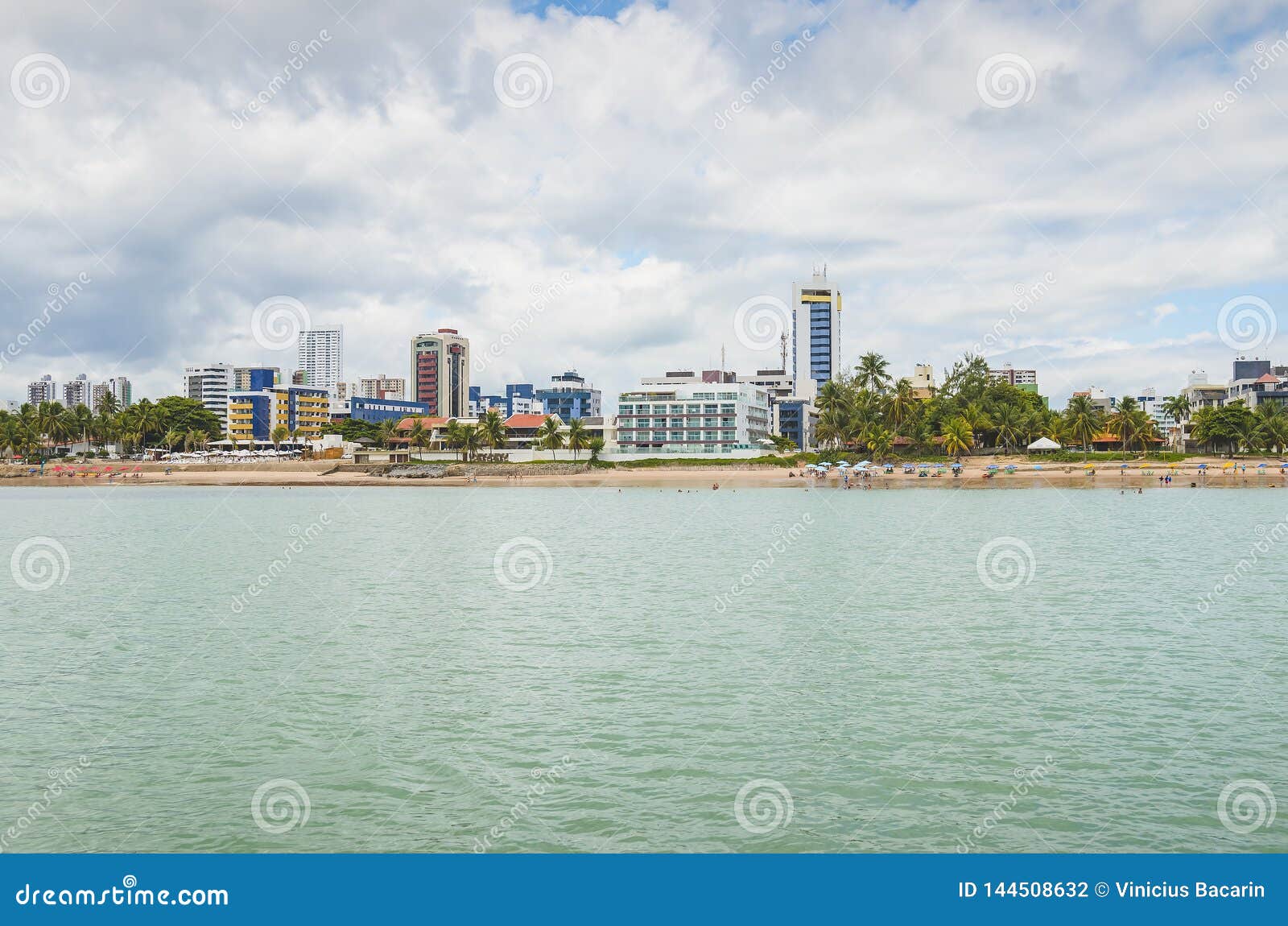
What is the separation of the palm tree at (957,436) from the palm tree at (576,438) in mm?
46551

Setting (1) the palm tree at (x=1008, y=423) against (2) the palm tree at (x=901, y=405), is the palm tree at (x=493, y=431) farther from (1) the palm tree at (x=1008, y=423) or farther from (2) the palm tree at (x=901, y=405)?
(1) the palm tree at (x=1008, y=423)

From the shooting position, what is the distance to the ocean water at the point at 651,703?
12.4 meters

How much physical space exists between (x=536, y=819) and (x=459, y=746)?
11.5 ft

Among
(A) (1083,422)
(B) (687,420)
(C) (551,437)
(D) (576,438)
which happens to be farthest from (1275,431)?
(C) (551,437)

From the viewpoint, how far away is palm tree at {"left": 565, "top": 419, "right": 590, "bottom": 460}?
129 metres

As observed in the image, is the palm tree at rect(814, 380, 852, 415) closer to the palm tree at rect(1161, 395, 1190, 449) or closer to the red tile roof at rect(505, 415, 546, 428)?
the red tile roof at rect(505, 415, 546, 428)

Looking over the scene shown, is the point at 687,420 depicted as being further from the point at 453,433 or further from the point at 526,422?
the point at 453,433

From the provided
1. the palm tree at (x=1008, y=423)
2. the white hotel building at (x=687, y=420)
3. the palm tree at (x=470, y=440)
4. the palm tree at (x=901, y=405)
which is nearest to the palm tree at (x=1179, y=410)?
the palm tree at (x=1008, y=423)

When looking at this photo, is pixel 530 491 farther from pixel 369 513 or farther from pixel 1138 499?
pixel 1138 499

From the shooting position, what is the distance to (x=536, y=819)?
1245cm

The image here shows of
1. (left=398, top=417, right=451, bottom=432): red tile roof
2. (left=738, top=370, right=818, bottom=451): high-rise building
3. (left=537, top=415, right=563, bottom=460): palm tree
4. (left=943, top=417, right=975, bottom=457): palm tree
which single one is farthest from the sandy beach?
(left=738, top=370, right=818, bottom=451): high-rise building

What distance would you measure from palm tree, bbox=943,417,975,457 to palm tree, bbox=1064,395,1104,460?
12277 millimetres

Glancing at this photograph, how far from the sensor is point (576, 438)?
129 m

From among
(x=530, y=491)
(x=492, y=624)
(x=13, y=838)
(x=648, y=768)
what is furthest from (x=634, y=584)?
(x=530, y=491)
